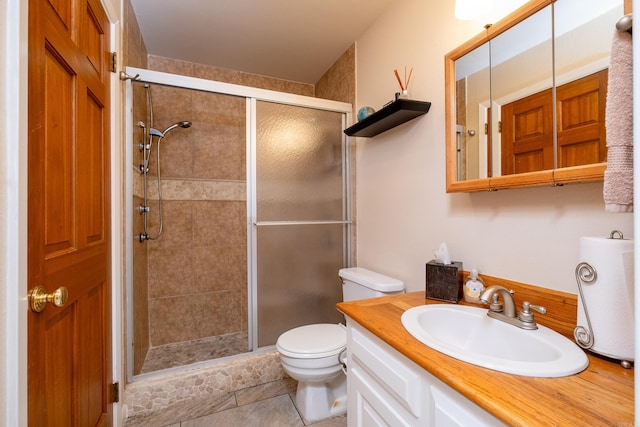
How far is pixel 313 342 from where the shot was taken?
1.62 metres

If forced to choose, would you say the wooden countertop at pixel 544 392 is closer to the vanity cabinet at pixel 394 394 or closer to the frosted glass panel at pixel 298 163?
the vanity cabinet at pixel 394 394

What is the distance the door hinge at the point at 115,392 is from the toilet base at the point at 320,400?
3.09ft

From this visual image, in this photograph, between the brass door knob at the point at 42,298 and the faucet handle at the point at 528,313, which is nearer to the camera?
the brass door knob at the point at 42,298

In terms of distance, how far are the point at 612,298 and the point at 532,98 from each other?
70cm

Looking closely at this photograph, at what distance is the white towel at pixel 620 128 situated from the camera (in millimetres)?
543

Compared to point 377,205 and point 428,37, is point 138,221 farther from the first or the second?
point 428,37

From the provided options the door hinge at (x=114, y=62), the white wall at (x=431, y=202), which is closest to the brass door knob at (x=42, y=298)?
the door hinge at (x=114, y=62)

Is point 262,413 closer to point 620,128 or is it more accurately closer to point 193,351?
point 193,351

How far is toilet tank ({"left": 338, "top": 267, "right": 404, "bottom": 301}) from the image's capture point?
1.62 meters

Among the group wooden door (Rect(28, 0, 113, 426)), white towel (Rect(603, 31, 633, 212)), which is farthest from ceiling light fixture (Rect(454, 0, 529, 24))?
wooden door (Rect(28, 0, 113, 426))

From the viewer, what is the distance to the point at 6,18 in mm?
644

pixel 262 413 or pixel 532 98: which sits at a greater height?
pixel 532 98

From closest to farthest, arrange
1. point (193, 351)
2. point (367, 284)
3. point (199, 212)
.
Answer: point (367, 284)
point (193, 351)
point (199, 212)

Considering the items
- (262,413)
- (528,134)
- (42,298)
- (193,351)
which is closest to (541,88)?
(528,134)
